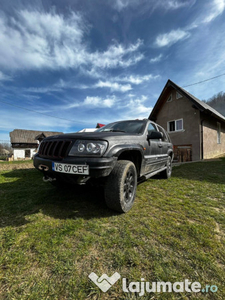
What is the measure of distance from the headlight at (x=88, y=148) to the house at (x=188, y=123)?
10.5 metres

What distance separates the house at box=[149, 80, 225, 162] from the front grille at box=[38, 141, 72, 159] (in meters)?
10.7

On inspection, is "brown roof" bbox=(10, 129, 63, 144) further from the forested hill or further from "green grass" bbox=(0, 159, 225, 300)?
the forested hill

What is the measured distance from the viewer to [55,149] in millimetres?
2082

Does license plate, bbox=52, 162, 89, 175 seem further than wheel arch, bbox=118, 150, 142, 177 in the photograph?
No

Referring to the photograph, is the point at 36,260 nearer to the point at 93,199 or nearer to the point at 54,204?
the point at 54,204

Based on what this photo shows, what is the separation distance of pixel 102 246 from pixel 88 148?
1.12 metres

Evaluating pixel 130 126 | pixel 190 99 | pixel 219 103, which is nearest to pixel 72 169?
pixel 130 126

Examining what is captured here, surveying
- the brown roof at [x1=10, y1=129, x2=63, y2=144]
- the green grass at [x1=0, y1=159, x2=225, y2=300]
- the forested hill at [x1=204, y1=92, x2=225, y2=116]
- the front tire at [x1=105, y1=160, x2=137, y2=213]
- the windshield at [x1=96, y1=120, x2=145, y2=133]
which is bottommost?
the green grass at [x1=0, y1=159, x2=225, y2=300]

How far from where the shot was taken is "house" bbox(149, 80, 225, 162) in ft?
33.9

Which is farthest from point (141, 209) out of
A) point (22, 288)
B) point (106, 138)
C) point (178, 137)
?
point (178, 137)

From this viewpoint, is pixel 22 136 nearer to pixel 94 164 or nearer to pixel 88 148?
pixel 88 148

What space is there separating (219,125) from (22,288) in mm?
16782

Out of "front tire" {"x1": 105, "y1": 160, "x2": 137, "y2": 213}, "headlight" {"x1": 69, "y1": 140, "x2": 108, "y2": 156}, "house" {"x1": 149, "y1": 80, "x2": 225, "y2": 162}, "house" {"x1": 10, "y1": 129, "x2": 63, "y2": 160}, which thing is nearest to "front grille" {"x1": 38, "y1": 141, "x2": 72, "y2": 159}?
"headlight" {"x1": 69, "y1": 140, "x2": 108, "y2": 156}

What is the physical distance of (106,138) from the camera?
193 centimetres
